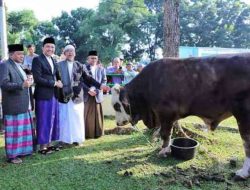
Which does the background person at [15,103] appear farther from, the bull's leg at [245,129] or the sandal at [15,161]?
the bull's leg at [245,129]

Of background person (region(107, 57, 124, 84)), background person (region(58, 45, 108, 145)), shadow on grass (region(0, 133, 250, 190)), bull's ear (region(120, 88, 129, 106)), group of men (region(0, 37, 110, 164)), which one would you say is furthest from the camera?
background person (region(107, 57, 124, 84))

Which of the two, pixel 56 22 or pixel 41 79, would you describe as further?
pixel 56 22

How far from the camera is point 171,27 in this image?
7.58 metres

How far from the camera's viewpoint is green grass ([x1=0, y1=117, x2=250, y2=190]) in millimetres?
5273

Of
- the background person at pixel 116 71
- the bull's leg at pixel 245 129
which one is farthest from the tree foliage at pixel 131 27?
the bull's leg at pixel 245 129

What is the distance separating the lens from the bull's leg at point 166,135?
20.3 feet

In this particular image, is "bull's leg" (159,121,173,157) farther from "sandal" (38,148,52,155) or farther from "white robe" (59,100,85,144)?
"sandal" (38,148,52,155)

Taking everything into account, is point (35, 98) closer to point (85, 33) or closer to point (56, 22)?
point (85, 33)

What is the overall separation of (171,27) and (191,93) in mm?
2309

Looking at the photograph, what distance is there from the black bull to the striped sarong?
1619mm

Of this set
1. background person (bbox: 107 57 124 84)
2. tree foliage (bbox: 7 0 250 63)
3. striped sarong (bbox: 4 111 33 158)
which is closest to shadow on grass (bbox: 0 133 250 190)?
striped sarong (bbox: 4 111 33 158)

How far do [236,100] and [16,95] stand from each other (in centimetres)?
355

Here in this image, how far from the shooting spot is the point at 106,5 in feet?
120

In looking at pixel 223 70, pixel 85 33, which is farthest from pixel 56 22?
pixel 223 70
